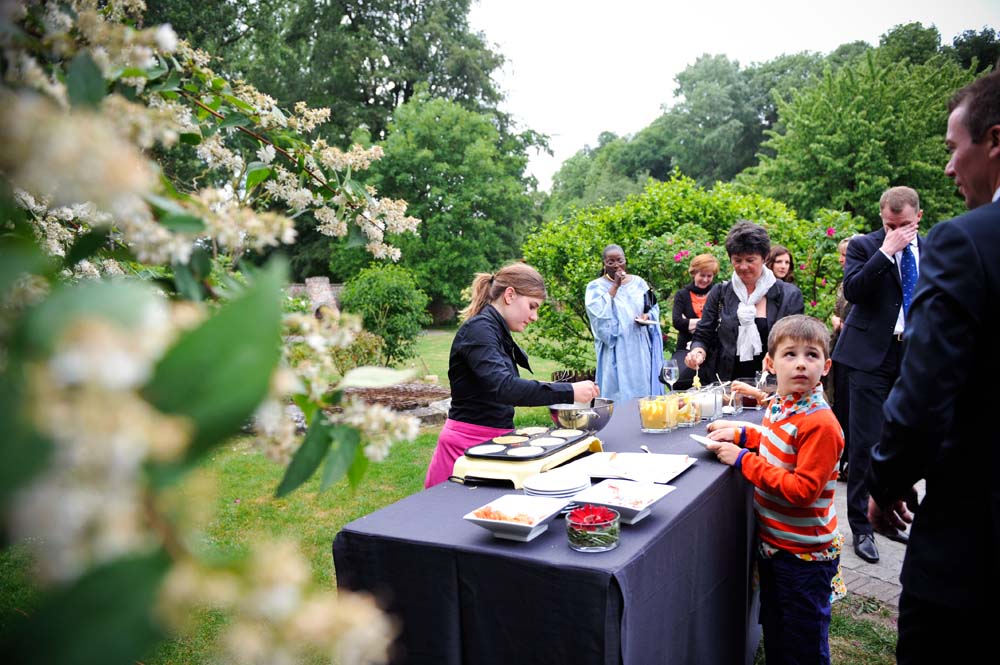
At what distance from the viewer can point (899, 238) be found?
396 centimetres

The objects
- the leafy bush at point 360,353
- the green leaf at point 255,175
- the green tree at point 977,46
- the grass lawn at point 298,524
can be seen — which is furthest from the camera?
the green tree at point 977,46

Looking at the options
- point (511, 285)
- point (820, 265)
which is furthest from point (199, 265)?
point (820, 265)

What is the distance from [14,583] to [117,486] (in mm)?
4448

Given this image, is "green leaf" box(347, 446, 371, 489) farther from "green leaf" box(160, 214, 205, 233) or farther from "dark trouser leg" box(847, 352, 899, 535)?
"dark trouser leg" box(847, 352, 899, 535)

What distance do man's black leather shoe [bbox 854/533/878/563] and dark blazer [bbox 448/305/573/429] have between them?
7.54 ft

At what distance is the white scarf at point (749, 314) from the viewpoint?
4473 millimetres

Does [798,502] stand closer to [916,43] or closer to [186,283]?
[186,283]

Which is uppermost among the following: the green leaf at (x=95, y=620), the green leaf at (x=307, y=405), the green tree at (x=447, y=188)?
the green tree at (x=447, y=188)

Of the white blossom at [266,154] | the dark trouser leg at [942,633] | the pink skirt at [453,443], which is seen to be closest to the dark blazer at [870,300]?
the pink skirt at [453,443]

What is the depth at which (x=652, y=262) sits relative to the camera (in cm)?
812

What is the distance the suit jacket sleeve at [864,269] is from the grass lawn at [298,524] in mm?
1861

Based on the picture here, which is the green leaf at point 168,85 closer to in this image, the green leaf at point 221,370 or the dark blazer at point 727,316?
the green leaf at point 221,370

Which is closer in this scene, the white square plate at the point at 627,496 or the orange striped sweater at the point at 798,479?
the white square plate at the point at 627,496

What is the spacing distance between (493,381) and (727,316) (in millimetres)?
2234
